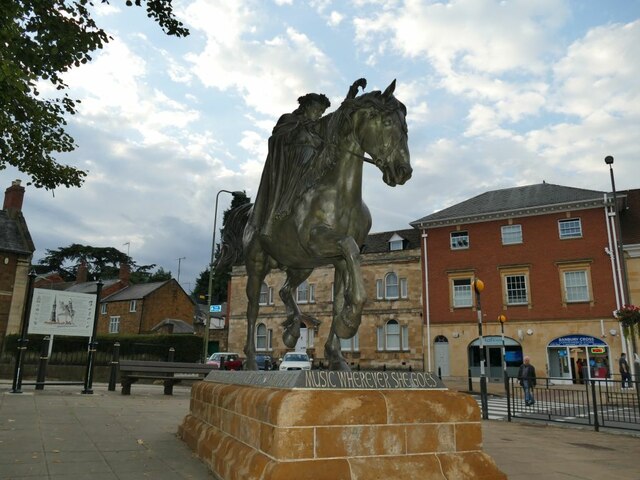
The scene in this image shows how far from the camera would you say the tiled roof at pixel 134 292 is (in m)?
48.8

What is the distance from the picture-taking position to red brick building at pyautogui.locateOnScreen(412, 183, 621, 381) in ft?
94.1

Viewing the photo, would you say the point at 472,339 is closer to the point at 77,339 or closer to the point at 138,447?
the point at 77,339

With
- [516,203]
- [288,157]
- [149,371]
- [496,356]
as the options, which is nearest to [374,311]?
[496,356]

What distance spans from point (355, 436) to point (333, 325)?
3.51 feet

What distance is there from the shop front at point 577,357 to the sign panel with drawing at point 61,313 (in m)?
24.2

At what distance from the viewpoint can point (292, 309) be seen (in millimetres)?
6082

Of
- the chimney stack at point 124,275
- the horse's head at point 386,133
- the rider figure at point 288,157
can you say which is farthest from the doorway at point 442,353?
the chimney stack at point 124,275

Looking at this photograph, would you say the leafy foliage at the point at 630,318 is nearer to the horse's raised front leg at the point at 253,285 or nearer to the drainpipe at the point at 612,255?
the drainpipe at the point at 612,255

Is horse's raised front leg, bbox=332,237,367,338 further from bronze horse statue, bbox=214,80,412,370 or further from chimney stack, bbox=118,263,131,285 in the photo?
chimney stack, bbox=118,263,131,285

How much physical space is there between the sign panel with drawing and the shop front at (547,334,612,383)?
79.4ft

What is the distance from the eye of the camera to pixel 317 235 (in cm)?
464

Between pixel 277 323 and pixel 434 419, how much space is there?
36.4m

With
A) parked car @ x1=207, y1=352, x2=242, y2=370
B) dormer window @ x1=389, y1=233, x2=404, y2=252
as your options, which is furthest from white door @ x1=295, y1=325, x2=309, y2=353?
dormer window @ x1=389, y1=233, x2=404, y2=252

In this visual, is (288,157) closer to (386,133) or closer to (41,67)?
(386,133)
